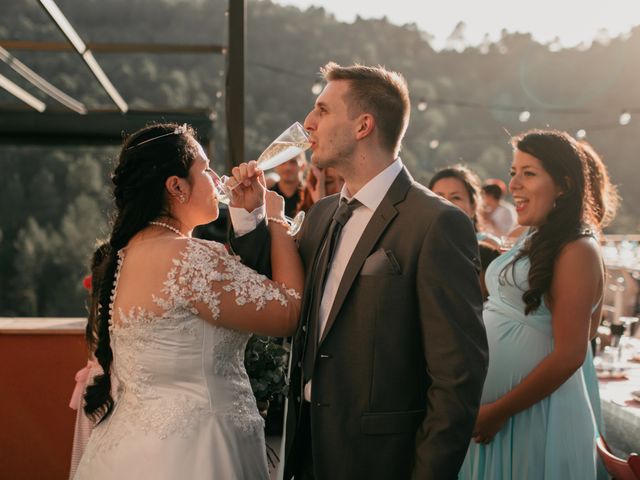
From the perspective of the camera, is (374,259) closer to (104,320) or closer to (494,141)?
(104,320)

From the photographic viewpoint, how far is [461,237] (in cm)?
195

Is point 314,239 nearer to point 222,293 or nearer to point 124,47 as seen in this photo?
point 222,293

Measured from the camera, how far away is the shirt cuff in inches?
87.1

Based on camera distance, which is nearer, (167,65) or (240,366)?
(240,366)

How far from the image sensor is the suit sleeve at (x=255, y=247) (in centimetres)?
223

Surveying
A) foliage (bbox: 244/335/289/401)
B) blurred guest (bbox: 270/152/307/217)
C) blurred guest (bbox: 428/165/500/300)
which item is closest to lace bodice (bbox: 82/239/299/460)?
foliage (bbox: 244/335/289/401)

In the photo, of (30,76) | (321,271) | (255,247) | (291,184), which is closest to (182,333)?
(255,247)

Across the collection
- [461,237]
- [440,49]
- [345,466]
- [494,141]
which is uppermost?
[440,49]

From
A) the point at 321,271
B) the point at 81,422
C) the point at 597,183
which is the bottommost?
the point at 81,422

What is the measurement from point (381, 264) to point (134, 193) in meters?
0.81

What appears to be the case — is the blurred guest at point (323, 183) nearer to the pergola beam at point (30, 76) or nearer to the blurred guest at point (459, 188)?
the blurred guest at point (459, 188)

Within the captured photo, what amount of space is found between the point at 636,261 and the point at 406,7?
26034 millimetres

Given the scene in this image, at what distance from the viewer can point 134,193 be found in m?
2.23

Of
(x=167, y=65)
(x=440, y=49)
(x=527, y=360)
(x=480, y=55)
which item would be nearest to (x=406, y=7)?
(x=440, y=49)
